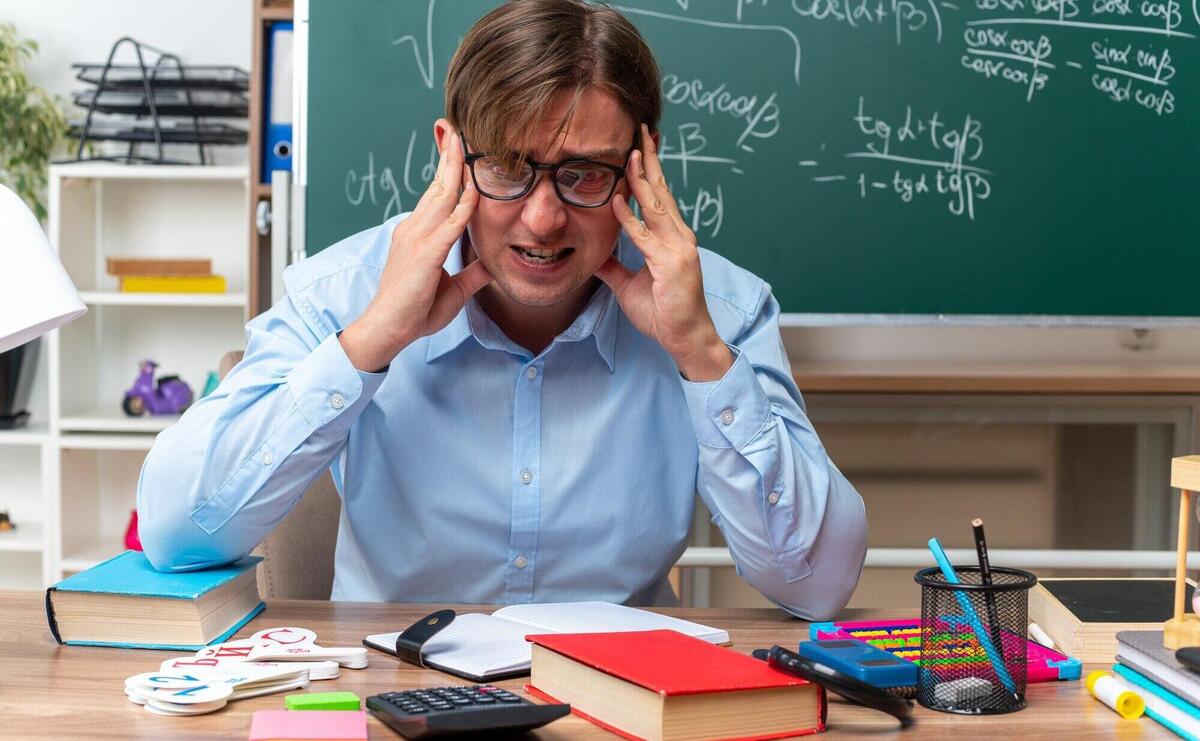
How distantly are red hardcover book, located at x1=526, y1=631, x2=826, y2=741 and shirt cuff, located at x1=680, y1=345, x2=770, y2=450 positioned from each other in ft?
1.12

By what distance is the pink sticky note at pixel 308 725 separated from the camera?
80cm

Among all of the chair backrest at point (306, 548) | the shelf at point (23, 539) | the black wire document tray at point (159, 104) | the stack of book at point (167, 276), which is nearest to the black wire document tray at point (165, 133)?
the black wire document tray at point (159, 104)

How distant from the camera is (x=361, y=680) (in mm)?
981

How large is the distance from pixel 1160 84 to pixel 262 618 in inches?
83.8

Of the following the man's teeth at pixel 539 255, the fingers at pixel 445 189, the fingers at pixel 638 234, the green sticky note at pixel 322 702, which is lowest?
the green sticky note at pixel 322 702

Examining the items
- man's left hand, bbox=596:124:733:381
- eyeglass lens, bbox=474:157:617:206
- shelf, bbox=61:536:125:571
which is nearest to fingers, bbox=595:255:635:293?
man's left hand, bbox=596:124:733:381

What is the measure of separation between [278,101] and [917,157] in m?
1.44

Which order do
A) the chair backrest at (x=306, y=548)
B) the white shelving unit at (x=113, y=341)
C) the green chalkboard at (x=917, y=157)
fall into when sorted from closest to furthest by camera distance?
the chair backrest at (x=306, y=548) < the green chalkboard at (x=917, y=157) < the white shelving unit at (x=113, y=341)

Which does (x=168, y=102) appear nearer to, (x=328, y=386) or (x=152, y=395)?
(x=152, y=395)

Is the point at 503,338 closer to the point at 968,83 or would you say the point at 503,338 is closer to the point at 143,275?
the point at 968,83

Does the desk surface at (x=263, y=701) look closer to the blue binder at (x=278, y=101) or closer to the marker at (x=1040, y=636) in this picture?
the marker at (x=1040, y=636)

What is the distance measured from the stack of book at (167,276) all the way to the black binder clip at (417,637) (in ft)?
8.08

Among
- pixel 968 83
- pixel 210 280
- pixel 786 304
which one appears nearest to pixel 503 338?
pixel 786 304

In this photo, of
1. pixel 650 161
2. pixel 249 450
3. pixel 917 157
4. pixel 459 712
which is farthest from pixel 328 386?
pixel 917 157
